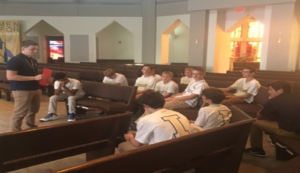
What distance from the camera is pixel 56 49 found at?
59.5 feet

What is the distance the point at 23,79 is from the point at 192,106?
2852mm

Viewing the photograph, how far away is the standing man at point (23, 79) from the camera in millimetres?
4039

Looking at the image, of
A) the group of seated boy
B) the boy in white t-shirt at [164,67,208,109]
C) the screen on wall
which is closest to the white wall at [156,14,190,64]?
the screen on wall

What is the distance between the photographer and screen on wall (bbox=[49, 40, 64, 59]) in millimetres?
18031

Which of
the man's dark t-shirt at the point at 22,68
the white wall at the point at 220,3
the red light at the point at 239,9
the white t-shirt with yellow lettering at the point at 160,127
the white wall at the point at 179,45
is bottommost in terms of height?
the white t-shirt with yellow lettering at the point at 160,127

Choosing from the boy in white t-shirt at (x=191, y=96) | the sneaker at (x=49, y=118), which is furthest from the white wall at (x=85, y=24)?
the boy in white t-shirt at (x=191, y=96)

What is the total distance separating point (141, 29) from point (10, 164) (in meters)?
13.5

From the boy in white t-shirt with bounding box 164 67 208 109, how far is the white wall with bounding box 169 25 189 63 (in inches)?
519

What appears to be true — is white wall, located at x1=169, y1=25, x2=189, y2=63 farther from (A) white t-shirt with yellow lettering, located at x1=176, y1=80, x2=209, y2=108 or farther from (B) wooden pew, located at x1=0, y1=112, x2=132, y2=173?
(B) wooden pew, located at x1=0, y1=112, x2=132, y2=173

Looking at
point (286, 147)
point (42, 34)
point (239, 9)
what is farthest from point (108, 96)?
point (42, 34)

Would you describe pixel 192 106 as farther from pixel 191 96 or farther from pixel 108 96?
pixel 108 96

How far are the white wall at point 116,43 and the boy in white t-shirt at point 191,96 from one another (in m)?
14.0

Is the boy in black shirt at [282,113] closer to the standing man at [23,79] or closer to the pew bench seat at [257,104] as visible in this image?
the pew bench seat at [257,104]

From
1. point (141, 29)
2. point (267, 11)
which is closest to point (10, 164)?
point (267, 11)
